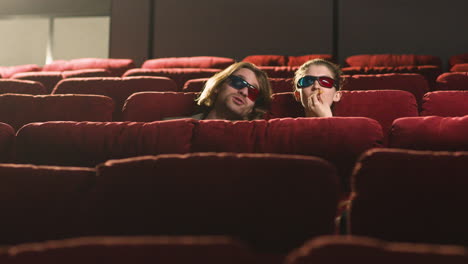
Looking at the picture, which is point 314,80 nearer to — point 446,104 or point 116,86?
point 446,104

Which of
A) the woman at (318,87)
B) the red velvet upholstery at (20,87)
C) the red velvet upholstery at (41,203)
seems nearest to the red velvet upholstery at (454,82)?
the woman at (318,87)

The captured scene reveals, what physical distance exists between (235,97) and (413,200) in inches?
24.0

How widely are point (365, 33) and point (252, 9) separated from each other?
0.56m

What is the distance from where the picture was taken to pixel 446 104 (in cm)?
85

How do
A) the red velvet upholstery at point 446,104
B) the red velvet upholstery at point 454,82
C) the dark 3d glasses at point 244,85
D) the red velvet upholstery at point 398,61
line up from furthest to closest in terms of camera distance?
1. the red velvet upholstery at point 398,61
2. the red velvet upholstery at point 454,82
3. the dark 3d glasses at point 244,85
4. the red velvet upholstery at point 446,104

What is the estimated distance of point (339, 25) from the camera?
79.7 inches

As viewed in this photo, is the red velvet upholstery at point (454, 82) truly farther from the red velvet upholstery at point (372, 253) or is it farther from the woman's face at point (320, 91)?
the red velvet upholstery at point (372, 253)

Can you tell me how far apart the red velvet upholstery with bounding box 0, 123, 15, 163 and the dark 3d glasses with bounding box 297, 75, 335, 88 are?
1.87ft

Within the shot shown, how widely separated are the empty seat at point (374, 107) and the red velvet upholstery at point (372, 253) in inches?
24.2

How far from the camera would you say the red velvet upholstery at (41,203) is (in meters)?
0.41

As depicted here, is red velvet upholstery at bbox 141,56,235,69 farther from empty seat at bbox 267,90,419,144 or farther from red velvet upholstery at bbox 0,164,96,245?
red velvet upholstery at bbox 0,164,96,245

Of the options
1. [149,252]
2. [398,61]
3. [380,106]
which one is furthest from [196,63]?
[149,252]

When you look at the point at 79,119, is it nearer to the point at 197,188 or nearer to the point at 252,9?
the point at 197,188

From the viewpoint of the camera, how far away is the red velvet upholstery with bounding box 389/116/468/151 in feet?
1.82
